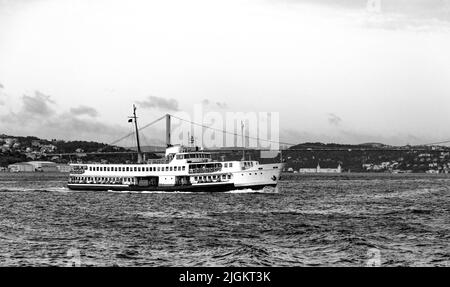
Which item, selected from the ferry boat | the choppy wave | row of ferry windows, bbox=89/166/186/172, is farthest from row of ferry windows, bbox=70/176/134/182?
the choppy wave

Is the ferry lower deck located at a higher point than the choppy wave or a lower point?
higher

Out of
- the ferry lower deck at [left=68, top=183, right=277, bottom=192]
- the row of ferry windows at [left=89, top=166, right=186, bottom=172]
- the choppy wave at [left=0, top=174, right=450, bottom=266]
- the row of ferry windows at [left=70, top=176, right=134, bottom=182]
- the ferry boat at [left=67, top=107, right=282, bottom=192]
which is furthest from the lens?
the row of ferry windows at [left=70, top=176, right=134, bottom=182]

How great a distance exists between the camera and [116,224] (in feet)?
120

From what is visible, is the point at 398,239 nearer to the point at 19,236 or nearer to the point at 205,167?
the point at 19,236

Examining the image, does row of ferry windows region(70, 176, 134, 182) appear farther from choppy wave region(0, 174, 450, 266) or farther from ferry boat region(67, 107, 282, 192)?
choppy wave region(0, 174, 450, 266)

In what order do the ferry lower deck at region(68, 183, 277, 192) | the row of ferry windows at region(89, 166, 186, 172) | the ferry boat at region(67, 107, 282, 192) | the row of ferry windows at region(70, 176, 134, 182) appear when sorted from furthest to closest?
the row of ferry windows at region(70, 176, 134, 182)
the row of ferry windows at region(89, 166, 186, 172)
the ferry lower deck at region(68, 183, 277, 192)
the ferry boat at region(67, 107, 282, 192)

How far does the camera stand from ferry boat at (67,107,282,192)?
223 feet

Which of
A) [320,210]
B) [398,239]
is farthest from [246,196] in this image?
[398,239]

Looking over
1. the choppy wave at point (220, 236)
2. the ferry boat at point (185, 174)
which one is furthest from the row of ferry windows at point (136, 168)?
the choppy wave at point (220, 236)

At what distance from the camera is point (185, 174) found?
70.6 meters

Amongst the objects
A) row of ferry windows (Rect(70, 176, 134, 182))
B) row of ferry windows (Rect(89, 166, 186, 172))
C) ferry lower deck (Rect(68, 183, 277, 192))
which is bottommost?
ferry lower deck (Rect(68, 183, 277, 192))

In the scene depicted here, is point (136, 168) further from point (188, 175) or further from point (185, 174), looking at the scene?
point (188, 175)
